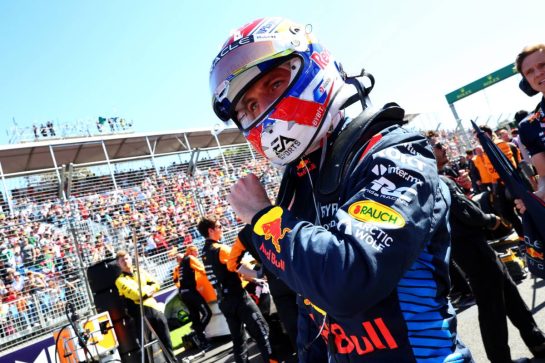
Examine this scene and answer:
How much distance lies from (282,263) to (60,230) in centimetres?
862

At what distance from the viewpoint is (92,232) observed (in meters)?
8.86

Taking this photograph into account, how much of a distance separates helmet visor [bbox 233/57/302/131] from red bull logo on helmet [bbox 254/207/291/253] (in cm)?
40

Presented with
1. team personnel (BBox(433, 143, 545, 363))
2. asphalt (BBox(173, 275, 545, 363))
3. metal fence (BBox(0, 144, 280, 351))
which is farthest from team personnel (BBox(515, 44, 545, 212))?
metal fence (BBox(0, 144, 280, 351))

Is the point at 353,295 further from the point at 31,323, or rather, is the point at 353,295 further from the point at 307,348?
the point at 31,323

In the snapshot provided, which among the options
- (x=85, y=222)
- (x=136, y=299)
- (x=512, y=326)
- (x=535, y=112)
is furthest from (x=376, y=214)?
(x=85, y=222)

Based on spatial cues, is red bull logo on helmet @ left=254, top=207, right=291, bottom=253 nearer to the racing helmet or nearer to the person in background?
the racing helmet

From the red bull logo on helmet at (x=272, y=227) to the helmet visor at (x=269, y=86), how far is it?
1.31 feet

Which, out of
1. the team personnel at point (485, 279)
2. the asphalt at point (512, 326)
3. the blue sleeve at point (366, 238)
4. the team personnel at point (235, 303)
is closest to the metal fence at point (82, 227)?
the team personnel at point (235, 303)

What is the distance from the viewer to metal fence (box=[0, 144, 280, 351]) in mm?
7957

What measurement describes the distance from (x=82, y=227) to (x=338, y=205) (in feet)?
27.9

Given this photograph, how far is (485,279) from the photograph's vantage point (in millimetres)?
3350

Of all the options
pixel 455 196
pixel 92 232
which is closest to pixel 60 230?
pixel 92 232

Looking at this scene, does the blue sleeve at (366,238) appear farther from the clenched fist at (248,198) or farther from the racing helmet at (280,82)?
the racing helmet at (280,82)

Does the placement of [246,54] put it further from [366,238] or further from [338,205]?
[366,238]
